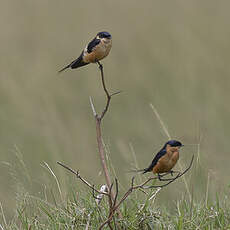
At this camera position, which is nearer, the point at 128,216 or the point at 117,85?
the point at 128,216

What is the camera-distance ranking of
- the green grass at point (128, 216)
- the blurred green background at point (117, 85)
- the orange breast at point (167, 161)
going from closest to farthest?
the orange breast at point (167, 161) → the green grass at point (128, 216) → the blurred green background at point (117, 85)

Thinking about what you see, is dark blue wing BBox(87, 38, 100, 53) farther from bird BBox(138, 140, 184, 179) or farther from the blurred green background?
the blurred green background

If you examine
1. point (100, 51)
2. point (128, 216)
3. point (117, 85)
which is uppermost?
point (100, 51)

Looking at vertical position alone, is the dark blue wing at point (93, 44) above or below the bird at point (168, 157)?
above

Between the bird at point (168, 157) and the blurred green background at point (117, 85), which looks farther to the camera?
the blurred green background at point (117, 85)

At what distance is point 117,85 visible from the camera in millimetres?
6285

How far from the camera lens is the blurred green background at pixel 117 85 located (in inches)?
206

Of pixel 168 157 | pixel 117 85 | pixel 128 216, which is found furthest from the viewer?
pixel 117 85

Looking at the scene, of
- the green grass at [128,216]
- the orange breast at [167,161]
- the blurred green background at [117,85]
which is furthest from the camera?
the blurred green background at [117,85]

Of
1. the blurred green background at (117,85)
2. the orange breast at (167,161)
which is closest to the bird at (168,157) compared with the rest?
the orange breast at (167,161)

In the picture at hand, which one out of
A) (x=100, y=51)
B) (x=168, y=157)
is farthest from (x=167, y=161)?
(x=100, y=51)

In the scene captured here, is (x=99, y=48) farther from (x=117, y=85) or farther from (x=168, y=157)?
(x=117, y=85)

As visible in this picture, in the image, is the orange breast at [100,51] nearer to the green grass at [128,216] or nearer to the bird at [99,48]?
the bird at [99,48]

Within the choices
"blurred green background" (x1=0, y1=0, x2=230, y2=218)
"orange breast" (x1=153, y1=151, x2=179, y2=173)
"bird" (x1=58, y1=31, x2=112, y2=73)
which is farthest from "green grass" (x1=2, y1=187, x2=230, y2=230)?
"blurred green background" (x1=0, y1=0, x2=230, y2=218)
